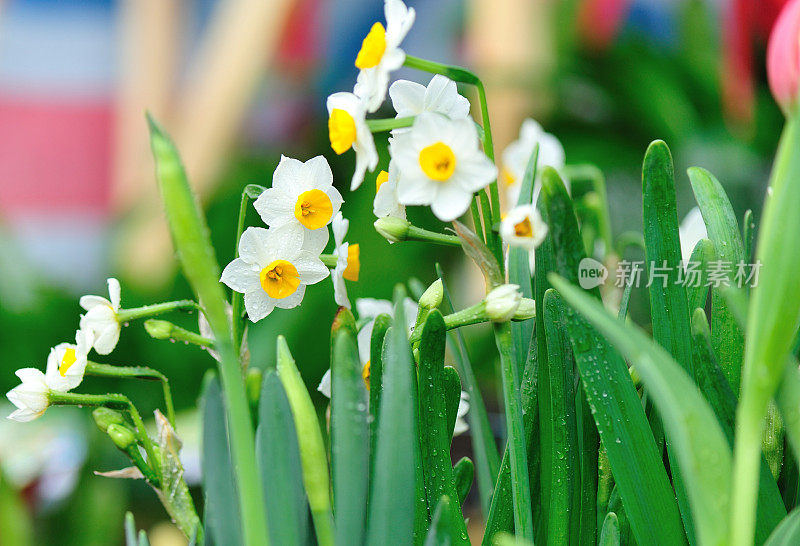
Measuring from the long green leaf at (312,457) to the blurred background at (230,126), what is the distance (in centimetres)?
36

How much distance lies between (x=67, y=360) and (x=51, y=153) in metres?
1.85

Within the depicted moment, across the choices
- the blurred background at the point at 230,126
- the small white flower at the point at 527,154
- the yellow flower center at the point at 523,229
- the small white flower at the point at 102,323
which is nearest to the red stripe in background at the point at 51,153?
the blurred background at the point at 230,126

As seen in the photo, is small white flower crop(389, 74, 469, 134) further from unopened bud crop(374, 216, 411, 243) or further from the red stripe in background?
the red stripe in background

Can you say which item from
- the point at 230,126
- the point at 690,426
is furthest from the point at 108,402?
the point at 230,126

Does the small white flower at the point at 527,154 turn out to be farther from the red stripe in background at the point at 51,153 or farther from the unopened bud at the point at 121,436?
the red stripe in background at the point at 51,153

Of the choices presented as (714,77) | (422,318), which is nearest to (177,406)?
(422,318)

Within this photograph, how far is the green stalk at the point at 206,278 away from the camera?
0.64 feet

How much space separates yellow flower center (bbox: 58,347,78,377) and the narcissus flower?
0.98 feet

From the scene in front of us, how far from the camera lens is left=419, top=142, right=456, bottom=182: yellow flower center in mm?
240

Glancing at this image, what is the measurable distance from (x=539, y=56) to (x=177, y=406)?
888mm

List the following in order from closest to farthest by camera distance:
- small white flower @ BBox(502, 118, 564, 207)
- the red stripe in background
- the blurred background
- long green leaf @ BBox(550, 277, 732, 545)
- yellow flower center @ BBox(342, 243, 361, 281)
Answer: long green leaf @ BBox(550, 277, 732, 545)
yellow flower center @ BBox(342, 243, 361, 281)
small white flower @ BBox(502, 118, 564, 207)
the blurred background
the red stripe in background

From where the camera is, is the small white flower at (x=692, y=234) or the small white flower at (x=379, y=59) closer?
the small white flower at (x=379, y=59)

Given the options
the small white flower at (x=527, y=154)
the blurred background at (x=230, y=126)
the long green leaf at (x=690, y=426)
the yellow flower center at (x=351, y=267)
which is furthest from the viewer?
the blurred background at (x=230, y=126)

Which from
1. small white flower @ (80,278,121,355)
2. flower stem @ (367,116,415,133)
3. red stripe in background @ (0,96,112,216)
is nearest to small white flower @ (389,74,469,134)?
flower stem @ (367,116,415,133)
